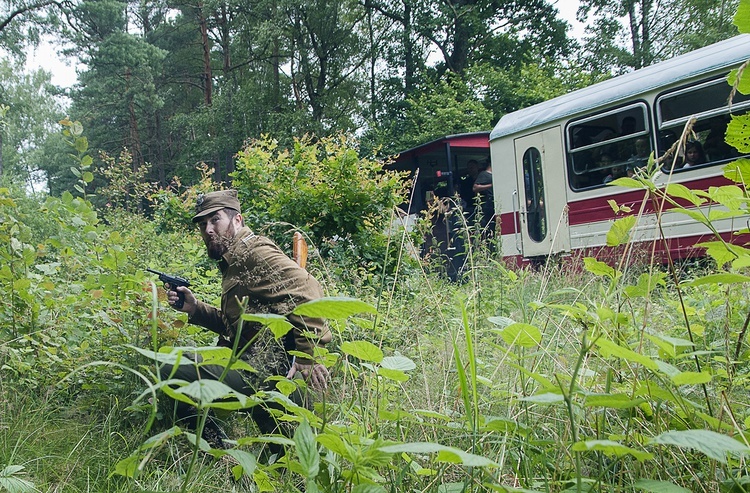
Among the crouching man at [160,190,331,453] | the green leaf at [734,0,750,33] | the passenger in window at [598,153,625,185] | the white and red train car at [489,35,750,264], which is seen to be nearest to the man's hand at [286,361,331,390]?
the crouching man at [160,190,331,453]

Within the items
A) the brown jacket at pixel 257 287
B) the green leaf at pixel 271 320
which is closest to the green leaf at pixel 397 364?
the green leaf at pixel 271 320

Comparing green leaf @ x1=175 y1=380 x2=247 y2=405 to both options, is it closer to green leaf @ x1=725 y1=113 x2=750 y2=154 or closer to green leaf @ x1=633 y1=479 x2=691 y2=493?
green leaf @ x1=633 y1=479 x2=691 y2=493

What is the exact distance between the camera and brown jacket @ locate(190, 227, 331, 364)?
2.77 metres

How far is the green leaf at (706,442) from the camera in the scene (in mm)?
808

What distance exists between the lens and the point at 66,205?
309 cm

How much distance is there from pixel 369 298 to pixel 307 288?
1.53 metres

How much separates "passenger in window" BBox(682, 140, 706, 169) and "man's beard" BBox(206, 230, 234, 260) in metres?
5.86

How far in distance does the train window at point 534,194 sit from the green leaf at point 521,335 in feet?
27.7

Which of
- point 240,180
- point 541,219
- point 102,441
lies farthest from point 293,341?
point 541,219

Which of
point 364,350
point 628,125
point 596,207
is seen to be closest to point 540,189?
point 596,207

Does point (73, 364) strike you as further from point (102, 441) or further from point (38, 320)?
point (102, 441)

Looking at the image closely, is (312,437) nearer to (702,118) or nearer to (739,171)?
(739,171)

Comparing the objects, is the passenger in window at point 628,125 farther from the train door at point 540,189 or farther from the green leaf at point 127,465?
the green leaf at point 127,465

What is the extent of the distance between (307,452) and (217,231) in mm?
2444
